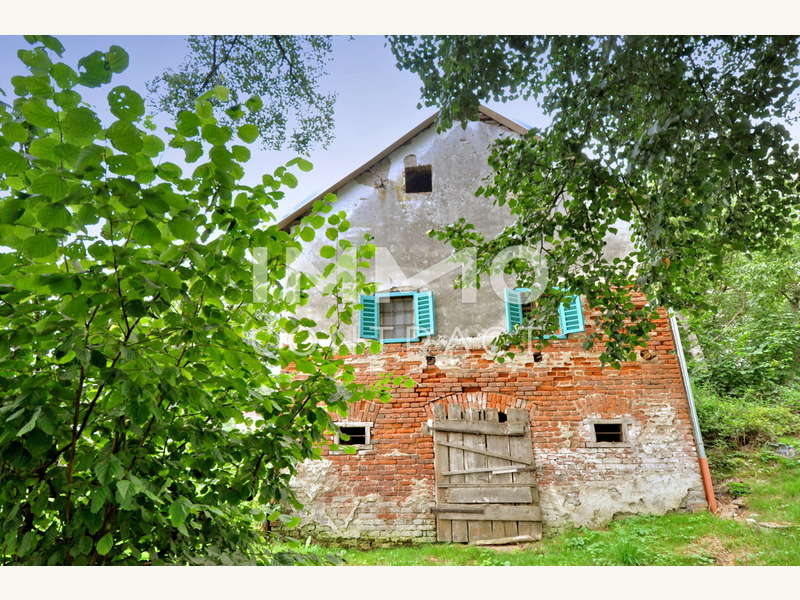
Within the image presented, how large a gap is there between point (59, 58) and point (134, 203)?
417 mm

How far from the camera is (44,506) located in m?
1.09

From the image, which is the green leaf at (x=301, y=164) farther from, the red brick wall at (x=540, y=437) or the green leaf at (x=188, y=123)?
the red brick wall at (x=540, y=437)

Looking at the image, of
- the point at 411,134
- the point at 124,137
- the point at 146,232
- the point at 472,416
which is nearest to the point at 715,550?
the point at 472,416

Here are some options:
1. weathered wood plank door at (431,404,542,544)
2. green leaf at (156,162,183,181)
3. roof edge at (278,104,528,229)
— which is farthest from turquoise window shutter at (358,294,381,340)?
green leaf at (156,162,183,181)

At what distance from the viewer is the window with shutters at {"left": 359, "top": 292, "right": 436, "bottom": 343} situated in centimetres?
262

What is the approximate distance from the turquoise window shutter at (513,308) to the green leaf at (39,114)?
7.25 feet

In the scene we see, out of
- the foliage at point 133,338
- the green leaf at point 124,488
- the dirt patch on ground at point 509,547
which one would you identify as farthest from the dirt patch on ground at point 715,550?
the green leaf at point 124,488

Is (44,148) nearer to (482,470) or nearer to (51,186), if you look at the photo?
(51,186)

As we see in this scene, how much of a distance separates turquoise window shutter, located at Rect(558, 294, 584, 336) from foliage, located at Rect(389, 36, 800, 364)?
19 centimetres

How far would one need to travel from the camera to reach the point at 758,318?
2186mm

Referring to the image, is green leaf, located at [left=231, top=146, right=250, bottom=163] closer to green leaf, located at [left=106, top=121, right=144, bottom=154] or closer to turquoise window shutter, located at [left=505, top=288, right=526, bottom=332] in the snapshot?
green leaf, located at [left=106, top=121, right=144, bottom=154]

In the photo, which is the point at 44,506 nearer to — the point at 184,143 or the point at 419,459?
the point at 184,143

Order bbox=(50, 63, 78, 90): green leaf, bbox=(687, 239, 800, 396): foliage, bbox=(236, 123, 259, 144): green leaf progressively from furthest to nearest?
bbox=(687, 239, 800, 396): foliage
bbox=(236, 123, 259, 144): green leaf
bbox=(50, 63, 78, 90): green leaf

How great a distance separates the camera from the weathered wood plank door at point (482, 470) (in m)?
3.41
